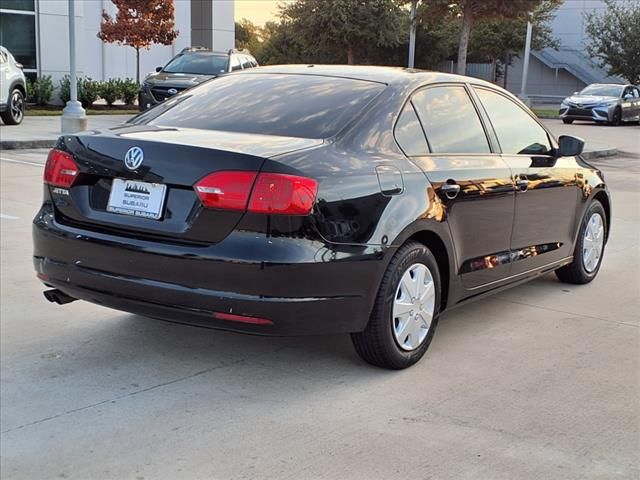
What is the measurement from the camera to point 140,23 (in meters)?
25.8

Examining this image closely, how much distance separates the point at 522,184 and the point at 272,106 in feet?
5.69

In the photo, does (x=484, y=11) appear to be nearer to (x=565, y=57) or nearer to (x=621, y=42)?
(x=621, y=42)

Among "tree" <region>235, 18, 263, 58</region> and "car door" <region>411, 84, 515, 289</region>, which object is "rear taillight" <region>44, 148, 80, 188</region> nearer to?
"car door" <region>411, 84, 515, 289</region>

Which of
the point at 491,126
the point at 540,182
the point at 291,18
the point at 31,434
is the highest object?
the point at 291,18

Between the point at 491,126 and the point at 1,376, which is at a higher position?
the point at 491,126

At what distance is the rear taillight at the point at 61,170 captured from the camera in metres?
4.18

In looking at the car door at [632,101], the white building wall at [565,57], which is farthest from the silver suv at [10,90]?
the white building wall at [565,57]

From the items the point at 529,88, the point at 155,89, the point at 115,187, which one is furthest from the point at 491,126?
the point at 529,88

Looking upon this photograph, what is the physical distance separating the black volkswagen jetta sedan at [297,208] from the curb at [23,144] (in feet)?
35.3

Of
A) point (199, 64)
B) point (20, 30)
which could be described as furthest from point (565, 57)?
point (199, 64)

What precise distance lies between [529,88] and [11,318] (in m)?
55.5

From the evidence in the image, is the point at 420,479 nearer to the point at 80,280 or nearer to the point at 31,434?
the point at 31,434

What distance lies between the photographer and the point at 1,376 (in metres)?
4.18

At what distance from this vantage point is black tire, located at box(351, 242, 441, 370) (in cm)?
413
